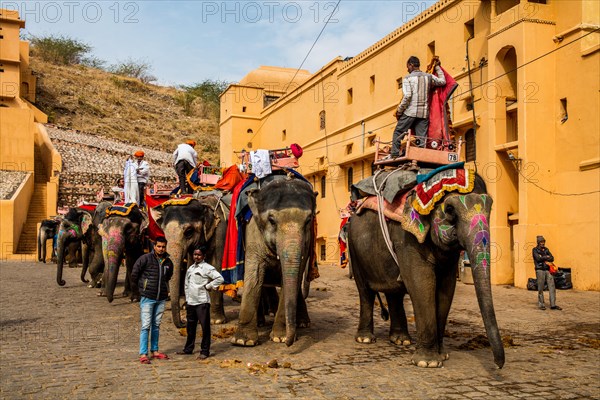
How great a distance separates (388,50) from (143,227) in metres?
18.7

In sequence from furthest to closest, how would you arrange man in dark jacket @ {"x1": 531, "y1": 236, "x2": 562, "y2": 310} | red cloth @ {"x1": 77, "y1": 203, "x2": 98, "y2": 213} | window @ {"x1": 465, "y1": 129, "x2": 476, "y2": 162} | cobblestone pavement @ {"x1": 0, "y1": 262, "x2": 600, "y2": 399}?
window @ {"x1": 465, "y1": 129, "x2": 476, "y2": 162}, red cloth @ {"x1": 77, "y1": 203, "x2": 98, "y2": 213}, man in dark jacket @ {"x1": 531, "y1": 236, "x2": 562, "y2": 310}, cobblestone pavement @ {"x1": 0, "y1": 262, "x2": 600, "y2": 399}

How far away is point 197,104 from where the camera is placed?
319 ft

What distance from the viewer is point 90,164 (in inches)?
1984

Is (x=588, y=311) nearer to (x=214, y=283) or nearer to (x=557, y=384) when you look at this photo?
(x=557, y=384)

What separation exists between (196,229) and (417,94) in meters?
4.35

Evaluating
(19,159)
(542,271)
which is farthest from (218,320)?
(19,159)

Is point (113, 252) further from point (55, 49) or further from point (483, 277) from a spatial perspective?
point (55, 49)

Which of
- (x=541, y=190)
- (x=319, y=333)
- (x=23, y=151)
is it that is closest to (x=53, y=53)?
(x=23, y=151)

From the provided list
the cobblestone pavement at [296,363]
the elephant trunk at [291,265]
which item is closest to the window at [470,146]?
the cobblestone pavement at [296,363]

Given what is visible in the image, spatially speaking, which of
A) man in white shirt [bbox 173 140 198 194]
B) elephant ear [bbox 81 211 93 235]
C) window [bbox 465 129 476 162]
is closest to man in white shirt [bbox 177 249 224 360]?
man in white shirt [bbox 173 140 198 194]

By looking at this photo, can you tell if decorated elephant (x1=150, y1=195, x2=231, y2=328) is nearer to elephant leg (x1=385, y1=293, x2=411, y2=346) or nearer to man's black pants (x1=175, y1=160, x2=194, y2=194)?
man's black pants (x1=175, y1=160, x2=194, y2=194)

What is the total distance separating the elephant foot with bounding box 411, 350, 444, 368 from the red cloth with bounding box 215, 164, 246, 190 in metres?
5.19

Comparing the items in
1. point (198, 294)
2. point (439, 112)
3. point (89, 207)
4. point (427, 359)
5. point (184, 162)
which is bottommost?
point (427, 359)

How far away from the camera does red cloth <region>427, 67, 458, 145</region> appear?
989 cm
